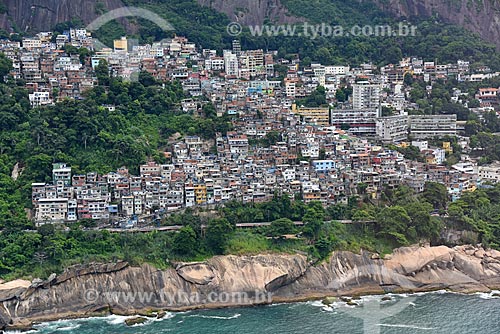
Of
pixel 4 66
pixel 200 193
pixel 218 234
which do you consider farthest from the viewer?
pixel 4 66

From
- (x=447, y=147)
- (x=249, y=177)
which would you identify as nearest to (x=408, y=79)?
(x=447, y=147)

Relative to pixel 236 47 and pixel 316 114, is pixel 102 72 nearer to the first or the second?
pixel 316 114

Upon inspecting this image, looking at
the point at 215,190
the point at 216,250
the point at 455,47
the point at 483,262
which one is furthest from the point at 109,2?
the point at 483,262

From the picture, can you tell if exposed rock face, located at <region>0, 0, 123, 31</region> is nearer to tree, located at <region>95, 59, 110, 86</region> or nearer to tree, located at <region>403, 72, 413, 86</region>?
tree, located at <region>95, 59, 110, 86</region>

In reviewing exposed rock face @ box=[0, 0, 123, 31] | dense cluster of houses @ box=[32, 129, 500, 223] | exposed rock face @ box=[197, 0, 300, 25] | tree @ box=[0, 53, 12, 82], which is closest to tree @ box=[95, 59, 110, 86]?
tree @ box=[0, 53, 12, 82]

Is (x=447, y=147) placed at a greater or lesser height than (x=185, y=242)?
greater

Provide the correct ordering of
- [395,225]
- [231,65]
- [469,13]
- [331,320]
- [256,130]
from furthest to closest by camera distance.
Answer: [469,13]
[231,65]
[256,130]
[395,225]
[331,320]
